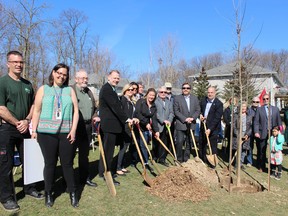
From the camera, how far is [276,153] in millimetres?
6570

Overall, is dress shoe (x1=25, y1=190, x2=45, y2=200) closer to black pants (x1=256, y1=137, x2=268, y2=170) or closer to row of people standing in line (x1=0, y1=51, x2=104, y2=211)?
row of people standing in line (x1=0, y1=51, x2=104, y2=211)

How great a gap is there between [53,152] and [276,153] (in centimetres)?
545

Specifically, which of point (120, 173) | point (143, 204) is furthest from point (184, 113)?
point (143, 204)

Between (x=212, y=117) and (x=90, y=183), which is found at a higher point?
(x=212, y=117)

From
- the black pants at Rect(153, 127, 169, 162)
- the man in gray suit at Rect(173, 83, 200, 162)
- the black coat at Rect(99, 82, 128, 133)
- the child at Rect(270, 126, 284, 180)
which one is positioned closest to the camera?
the black coat at Rect(99, 82, 128, 133)

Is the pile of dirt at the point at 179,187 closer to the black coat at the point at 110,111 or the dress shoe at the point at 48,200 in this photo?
the black coat at the point at 110,111

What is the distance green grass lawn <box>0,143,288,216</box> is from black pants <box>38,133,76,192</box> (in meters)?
0.43

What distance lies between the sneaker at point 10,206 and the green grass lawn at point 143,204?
8 centimetres

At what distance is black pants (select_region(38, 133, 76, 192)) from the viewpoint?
3.99 metres

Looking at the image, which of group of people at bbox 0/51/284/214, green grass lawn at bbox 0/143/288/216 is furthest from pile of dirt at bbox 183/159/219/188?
group of people at bbox 0/51/284/214

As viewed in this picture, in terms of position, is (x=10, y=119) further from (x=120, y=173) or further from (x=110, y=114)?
(x=120, y=173)

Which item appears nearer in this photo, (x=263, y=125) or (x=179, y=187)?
(x=179, y=187)

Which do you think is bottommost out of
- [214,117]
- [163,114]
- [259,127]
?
[259,127]

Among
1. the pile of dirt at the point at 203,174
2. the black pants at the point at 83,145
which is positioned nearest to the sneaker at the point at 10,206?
Answer: the black pants at the point at 83,145
